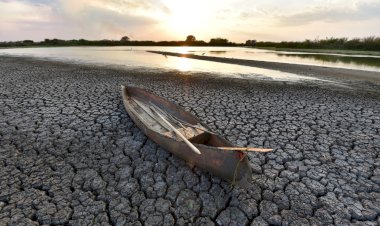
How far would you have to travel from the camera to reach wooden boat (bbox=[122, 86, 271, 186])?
286 cm

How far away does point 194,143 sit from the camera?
341 centimetres

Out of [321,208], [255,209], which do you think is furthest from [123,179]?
[321,208]

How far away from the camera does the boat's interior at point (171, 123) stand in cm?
377

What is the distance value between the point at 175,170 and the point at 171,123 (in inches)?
60.8

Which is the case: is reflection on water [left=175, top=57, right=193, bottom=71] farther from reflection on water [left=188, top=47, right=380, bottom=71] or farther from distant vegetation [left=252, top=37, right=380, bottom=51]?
distant vegetation [left=252, top=37, right=380, bottom=51]

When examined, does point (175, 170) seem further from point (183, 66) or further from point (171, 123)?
point (183, 66)

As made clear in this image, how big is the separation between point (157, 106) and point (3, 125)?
3442 millimetres

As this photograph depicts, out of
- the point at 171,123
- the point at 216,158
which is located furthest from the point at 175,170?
the point at 171,123

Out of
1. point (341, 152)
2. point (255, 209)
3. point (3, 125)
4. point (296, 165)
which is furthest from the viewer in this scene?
point (3, 125)

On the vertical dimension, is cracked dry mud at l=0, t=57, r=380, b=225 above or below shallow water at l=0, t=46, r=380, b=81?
below

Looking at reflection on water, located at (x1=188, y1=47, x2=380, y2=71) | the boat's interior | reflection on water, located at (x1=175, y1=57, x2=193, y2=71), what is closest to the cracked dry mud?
the boat's interior

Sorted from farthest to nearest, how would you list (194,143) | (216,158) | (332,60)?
(332,60) < (194,143) < (216,158)

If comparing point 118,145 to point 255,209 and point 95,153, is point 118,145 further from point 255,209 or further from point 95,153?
point 255,209

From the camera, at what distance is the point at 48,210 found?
2.74 m
